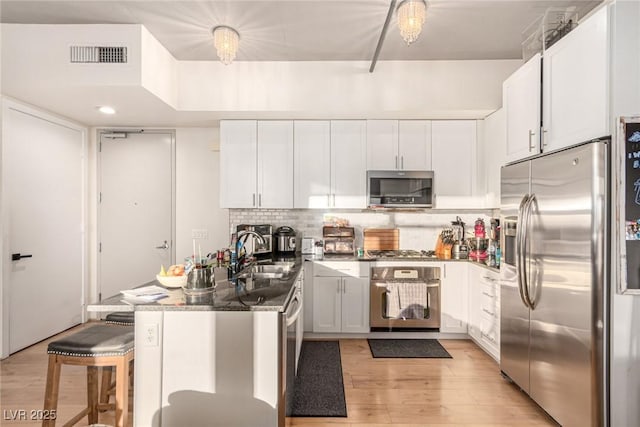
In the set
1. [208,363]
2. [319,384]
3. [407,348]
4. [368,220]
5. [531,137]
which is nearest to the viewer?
[208,363]

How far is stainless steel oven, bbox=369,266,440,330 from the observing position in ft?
12.2

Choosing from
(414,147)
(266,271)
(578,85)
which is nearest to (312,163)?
(414,147)

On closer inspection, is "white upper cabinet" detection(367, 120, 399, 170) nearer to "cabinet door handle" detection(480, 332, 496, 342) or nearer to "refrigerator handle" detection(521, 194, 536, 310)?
"refrigerator handle" detection(521, 194, 536, 310)

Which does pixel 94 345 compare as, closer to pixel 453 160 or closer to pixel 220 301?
pixel 220 301

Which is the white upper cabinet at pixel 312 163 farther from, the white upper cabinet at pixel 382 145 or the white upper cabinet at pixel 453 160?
the white upper cabinet at pixel 453 160

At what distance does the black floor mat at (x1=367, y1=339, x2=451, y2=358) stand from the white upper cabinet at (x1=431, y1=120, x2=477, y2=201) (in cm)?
152

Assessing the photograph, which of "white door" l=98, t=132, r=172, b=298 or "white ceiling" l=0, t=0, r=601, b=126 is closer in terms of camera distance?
"white ceiling" l=0, t=0, r=601, b=126

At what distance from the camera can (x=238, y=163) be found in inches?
158

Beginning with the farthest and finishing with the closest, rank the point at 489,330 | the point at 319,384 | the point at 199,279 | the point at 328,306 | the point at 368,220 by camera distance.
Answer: the point at 368,220 → the point at 328,306 → the point at 489,330 → the point at 319,384 → the point at 199,279

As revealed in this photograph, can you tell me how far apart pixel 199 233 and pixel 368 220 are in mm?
2128

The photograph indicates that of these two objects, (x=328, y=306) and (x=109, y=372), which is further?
(x=328, y=306)

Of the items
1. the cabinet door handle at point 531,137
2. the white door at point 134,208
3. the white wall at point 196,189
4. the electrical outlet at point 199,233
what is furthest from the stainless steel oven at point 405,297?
the white door at point 134,208

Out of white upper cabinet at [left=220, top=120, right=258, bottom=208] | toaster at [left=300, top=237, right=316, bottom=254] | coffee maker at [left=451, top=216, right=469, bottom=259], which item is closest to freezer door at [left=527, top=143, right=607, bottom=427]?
coffee maker at [left=451, top=216, right=469, bottom=259]

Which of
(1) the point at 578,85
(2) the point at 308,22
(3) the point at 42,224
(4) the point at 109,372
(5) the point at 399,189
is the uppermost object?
(2) the point at 308,22
